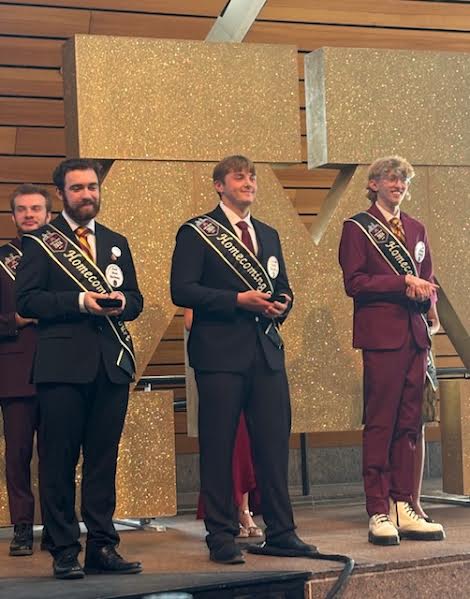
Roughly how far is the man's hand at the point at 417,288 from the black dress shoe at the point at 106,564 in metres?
1.48

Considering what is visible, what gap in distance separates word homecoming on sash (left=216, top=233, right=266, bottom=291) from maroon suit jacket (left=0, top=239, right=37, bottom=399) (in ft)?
3.16

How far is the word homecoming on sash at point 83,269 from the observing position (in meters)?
4.41

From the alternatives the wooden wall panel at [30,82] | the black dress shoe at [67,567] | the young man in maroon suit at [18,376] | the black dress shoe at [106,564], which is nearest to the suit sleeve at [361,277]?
the young man in maroon suit at [18,376]

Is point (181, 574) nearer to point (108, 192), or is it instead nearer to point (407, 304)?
point (407, 304)

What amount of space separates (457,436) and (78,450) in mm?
2359

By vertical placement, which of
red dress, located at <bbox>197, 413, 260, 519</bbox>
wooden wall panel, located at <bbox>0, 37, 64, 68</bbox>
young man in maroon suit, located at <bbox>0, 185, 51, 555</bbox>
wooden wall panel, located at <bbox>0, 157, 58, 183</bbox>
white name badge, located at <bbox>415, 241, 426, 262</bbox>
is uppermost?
wooden wall panel, located at <bbox>0, 37, 64, 68</bbox>

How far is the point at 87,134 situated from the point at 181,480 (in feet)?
9.72

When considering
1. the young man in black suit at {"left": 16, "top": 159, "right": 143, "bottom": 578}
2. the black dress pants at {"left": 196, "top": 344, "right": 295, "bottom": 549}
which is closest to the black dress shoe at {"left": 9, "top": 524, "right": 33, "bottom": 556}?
the young man in black suit at {"left": 16, "top": 159, "right": 143, "bottom": 578}

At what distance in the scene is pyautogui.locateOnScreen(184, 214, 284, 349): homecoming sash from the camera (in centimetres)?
470

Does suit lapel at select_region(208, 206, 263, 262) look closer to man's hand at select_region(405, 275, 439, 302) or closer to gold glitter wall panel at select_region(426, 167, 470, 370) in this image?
man's hand at select_region(405, 275, 439, 302)

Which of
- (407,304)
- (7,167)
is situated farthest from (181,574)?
(7,167)

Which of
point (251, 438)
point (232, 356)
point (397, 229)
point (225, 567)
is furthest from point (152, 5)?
point (225, 567)

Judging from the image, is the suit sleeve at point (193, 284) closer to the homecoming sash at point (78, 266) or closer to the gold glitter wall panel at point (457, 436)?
the homecoming sash at point (78, 266)

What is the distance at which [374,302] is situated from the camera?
5.17 m
